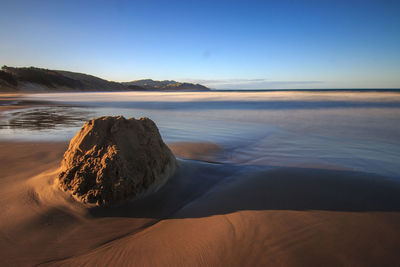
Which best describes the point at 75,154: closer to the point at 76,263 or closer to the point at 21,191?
the point at 21,191

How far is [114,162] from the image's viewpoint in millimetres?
2453

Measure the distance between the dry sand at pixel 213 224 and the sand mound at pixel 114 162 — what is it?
13 cm

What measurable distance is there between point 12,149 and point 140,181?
12.0 feet

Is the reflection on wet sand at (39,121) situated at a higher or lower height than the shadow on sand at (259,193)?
higher

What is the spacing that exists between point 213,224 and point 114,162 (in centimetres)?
129

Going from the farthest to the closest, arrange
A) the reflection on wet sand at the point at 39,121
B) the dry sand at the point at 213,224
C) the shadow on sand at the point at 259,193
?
the reflection on wet sand at the point at 39,121, the shadow on sand at the point at 259,193, the dry sand at the point at 213,224

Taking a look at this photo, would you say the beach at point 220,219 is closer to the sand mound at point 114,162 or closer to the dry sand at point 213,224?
the dry sand at point 213,224

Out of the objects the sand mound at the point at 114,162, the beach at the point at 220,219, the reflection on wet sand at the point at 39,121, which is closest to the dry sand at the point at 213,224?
the beach at the point at 220,219

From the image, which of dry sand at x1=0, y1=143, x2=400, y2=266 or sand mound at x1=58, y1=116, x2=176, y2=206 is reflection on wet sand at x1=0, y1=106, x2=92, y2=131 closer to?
dry sand at x1=0, y1=143, x2=400, y2=266

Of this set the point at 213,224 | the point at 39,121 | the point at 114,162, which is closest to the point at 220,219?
the point at 213,224

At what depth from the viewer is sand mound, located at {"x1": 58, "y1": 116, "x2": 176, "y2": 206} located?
2.38 metres

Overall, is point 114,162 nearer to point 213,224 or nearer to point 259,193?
point 213,224

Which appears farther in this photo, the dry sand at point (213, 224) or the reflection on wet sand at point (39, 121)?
the reflection on wet sand at point (39, 121)

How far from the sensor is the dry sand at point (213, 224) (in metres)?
1.73
